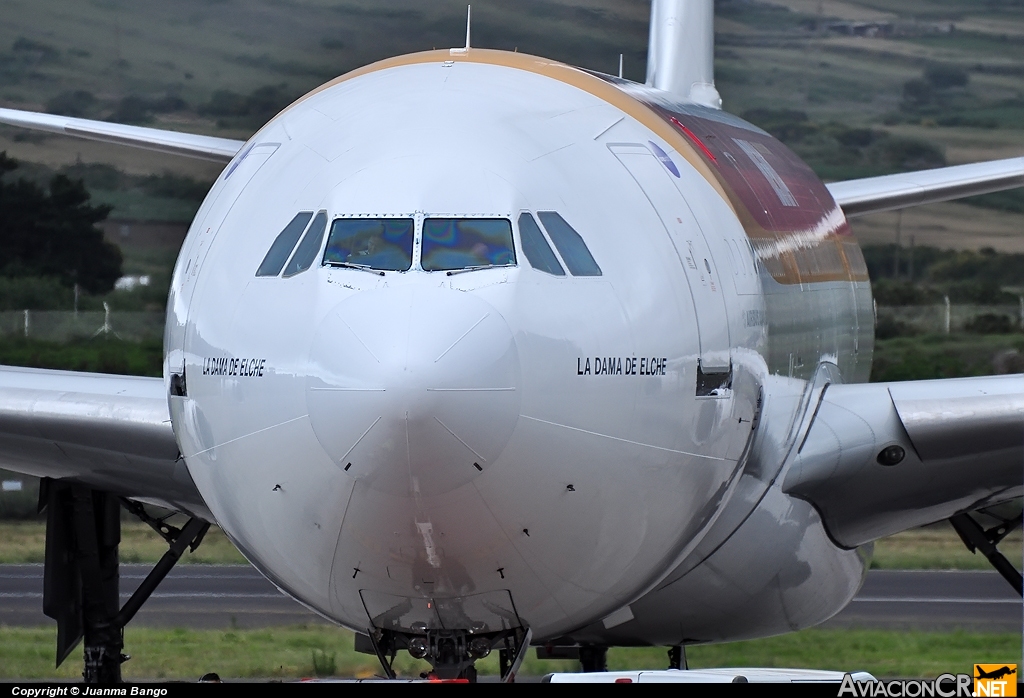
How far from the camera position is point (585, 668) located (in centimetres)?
1261

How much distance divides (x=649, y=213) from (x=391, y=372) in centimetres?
205

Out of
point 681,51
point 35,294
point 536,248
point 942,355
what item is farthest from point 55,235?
point 536,248

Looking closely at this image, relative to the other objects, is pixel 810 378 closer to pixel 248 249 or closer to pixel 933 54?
pixel 248 249

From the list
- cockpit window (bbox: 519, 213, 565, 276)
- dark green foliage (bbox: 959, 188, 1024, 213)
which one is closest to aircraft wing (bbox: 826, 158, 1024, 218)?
cockpit window (bbox: 519, 213, 565, 276)

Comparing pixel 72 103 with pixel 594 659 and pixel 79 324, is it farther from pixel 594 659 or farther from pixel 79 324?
pixel 594 659

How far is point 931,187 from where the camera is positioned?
14219 millimetres

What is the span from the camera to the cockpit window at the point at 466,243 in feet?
21.5

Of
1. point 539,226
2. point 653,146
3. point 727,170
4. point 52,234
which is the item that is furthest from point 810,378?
point 52,234

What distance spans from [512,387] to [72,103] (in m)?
18.0

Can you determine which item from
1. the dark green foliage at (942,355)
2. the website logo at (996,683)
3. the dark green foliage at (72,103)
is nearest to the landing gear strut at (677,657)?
the website logo at (996,683)

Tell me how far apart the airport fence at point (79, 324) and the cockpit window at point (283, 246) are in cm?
1402

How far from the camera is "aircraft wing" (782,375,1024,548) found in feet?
31.4

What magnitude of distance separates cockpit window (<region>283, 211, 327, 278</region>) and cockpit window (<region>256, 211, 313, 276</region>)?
0.05m

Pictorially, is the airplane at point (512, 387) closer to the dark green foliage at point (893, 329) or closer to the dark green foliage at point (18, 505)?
the dark green foliage at point (18, 505)
